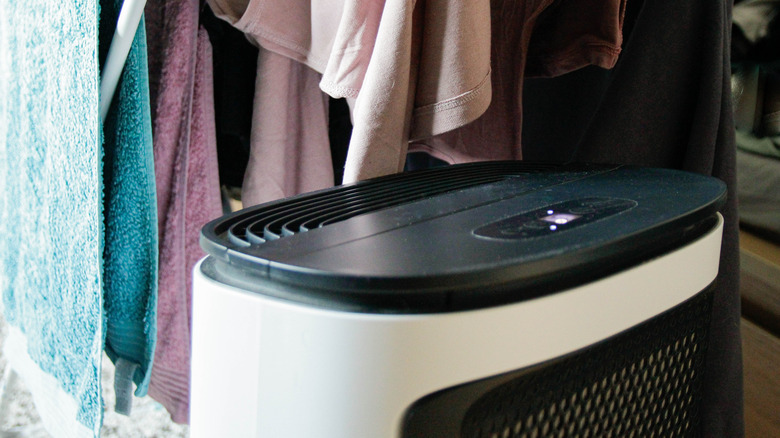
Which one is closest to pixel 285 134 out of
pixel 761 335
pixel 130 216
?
pixel 130 216

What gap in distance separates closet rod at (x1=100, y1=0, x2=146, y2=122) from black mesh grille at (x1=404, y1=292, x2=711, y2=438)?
380mm

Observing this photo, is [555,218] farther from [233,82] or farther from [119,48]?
[233,82]

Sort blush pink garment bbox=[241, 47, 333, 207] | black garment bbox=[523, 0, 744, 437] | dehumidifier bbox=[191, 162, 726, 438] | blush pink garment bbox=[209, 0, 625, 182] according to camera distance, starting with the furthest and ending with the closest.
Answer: blush pink garment bbox=[241, 47, 333, 207] → black garment bbox=[523, 0, 744, 437] → blush pink garment bbox=[209, 0, 625, 182] → dehumidifier bbox=[191, 162, 726, 438]

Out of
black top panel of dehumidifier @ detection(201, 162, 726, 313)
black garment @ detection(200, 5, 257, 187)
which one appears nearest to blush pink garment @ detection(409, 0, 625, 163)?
black top panel of dehumidifier @ detection(201, 162, 726, 313)

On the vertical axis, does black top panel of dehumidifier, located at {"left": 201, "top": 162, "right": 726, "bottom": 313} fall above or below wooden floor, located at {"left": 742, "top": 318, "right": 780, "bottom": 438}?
above

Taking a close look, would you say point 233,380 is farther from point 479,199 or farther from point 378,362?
point 479,199

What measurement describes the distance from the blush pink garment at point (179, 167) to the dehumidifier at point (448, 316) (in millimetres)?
335

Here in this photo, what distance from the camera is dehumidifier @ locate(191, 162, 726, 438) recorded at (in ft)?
0.91

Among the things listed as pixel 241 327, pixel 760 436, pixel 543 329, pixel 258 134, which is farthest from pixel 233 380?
pixel 760 436

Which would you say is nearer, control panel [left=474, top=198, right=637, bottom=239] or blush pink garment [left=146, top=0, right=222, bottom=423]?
control panel [left=474, top=198, right=637, bottom=239]

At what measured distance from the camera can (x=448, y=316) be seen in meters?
0.27

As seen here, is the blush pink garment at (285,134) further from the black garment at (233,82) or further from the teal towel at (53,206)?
the teal towel at (53,206)

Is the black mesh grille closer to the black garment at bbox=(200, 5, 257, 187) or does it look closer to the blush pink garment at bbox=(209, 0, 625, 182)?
the blush pink garment at bbox=(209, 0, 625, 182)

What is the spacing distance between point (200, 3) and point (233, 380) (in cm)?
52
